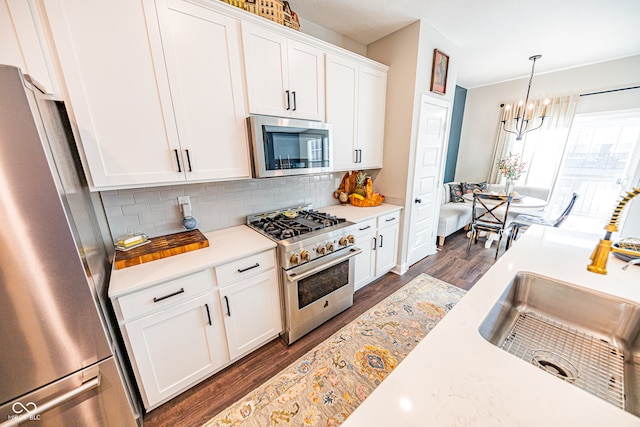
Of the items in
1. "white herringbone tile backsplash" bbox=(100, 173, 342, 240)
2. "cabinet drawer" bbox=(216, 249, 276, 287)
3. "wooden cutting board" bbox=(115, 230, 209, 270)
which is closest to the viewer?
"wooden cutting board" bbox=(115, 230, 209, 270)

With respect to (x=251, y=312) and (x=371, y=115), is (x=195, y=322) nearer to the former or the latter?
(x=251, y=312)

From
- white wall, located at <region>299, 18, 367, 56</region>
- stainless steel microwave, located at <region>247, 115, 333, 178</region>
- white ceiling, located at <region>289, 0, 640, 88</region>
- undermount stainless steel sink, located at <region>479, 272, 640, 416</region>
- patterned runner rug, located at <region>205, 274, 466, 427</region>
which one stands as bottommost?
patterned runner rug, located at <region>205, 274, 466, 427</region>

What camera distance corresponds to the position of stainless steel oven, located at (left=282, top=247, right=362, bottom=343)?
1.73 meters

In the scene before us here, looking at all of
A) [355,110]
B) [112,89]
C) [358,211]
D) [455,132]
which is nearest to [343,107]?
[355,110]

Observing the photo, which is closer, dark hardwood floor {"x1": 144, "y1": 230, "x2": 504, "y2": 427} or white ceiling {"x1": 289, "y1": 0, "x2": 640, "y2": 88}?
dark hardwood floor {"x1": 144, "y1": 230, "x2": 504, "y2": 427}

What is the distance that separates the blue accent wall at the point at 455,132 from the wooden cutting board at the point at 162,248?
4.71 meters

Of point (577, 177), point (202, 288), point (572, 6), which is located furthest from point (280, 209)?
point (577, 177)

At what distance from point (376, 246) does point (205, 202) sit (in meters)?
1.78

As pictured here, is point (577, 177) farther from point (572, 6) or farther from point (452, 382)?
point (452, 382)

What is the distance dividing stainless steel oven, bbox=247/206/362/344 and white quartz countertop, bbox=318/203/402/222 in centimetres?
22

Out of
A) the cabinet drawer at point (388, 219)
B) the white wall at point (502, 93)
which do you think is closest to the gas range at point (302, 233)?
the cabinet drawer at point (388, 219)

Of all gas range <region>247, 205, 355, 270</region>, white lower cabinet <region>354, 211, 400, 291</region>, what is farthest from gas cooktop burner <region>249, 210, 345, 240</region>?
white lower cabinet <region>354, 211, 400, 291</region>

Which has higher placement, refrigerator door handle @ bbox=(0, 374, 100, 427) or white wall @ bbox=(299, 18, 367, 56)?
white wall @ bbox=(299, 18, 367, 56)

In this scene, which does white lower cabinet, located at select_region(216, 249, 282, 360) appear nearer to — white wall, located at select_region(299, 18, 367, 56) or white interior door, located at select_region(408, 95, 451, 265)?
white interior door, located at select_region(408, 95, 451, 265)
